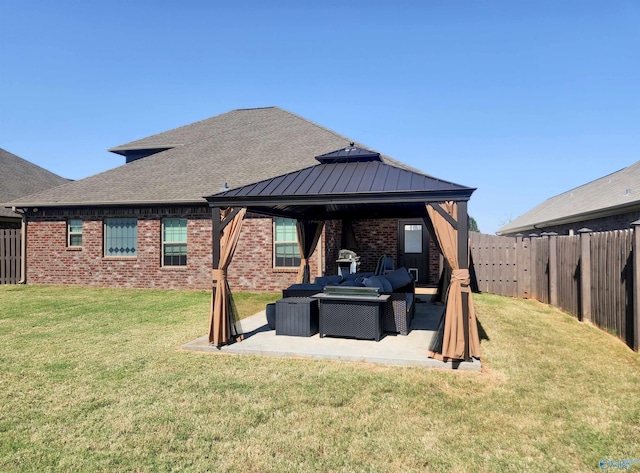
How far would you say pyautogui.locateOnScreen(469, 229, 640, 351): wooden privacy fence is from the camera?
6.83 m

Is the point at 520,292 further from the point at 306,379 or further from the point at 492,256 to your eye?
the point at 306,379

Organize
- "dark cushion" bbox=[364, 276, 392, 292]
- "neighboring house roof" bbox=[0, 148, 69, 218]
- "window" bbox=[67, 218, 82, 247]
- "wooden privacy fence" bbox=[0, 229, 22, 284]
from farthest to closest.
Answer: "neighboring house roof" bbox=[0, 148, 69, 218]
"wooden privacy fence" bbox=[0, 229, 22, 284]
"window" bbox=[67, 218, 82, 247]
"dark cushion" bbox=[364, 276, 392, 292]

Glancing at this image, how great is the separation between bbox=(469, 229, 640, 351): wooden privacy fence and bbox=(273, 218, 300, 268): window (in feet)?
20.4

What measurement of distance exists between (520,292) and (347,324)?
8219 millimetres

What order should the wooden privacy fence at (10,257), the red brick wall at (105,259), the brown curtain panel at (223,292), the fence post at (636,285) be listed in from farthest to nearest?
the wooden privacy fence at (10,257) → the red brick wall at (105,259) → the brown curtain panel at (223,292) → the fence post at (636,285)

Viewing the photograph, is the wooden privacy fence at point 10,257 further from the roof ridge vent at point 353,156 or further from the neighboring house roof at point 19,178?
the roof ridge vent at point 353,156

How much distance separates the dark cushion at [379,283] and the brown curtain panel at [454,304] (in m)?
1.71

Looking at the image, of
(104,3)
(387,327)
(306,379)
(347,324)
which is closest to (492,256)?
(387,327)

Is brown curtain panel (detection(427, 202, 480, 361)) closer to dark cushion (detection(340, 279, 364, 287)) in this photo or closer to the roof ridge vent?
dark cushion (detection(340, 279, 364, 287))

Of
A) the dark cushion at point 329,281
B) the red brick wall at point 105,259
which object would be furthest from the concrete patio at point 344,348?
the red brick wall at point 105,259

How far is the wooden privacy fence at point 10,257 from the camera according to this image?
1586 cm

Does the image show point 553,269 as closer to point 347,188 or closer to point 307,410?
point 347,188

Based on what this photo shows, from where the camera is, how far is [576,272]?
9.37m

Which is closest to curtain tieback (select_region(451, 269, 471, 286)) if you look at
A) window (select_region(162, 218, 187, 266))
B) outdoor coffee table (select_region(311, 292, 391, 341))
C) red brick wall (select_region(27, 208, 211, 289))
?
outdoor coffee table (select_region(311, 292, 391, 341))
